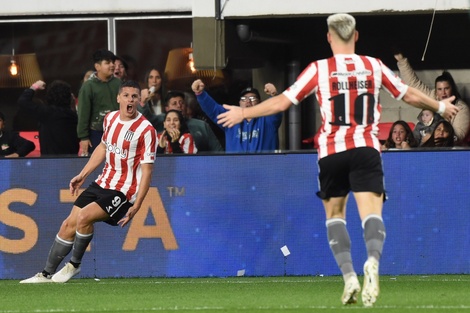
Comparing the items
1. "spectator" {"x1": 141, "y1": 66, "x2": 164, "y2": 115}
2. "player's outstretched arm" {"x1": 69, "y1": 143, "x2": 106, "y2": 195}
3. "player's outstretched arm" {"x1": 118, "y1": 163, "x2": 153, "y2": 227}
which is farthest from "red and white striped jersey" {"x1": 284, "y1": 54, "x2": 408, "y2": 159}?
"spectator" {"x1": 141, "y1": 66, "x2": 164, "y2": 115}

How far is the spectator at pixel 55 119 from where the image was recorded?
47.3ft

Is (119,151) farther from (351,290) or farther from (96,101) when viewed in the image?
(351,290)

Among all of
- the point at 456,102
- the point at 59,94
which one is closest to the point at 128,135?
the point at 59,94

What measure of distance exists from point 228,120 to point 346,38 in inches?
39.5

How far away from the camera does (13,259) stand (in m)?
13.5

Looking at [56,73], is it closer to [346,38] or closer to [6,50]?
[6,50]

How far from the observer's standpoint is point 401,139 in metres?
14.0

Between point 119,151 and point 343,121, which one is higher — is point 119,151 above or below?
below

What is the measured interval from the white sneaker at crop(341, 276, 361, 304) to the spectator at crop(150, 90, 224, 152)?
5.99 m

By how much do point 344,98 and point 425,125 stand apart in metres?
5.67

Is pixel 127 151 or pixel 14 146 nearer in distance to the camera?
pixel 127 151

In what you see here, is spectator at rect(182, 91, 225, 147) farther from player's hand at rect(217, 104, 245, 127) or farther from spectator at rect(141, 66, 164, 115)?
player's hand at rect(217, 104, 245, 127)

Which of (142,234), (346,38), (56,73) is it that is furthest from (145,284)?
(56,73)

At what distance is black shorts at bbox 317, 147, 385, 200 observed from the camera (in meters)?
8.92
